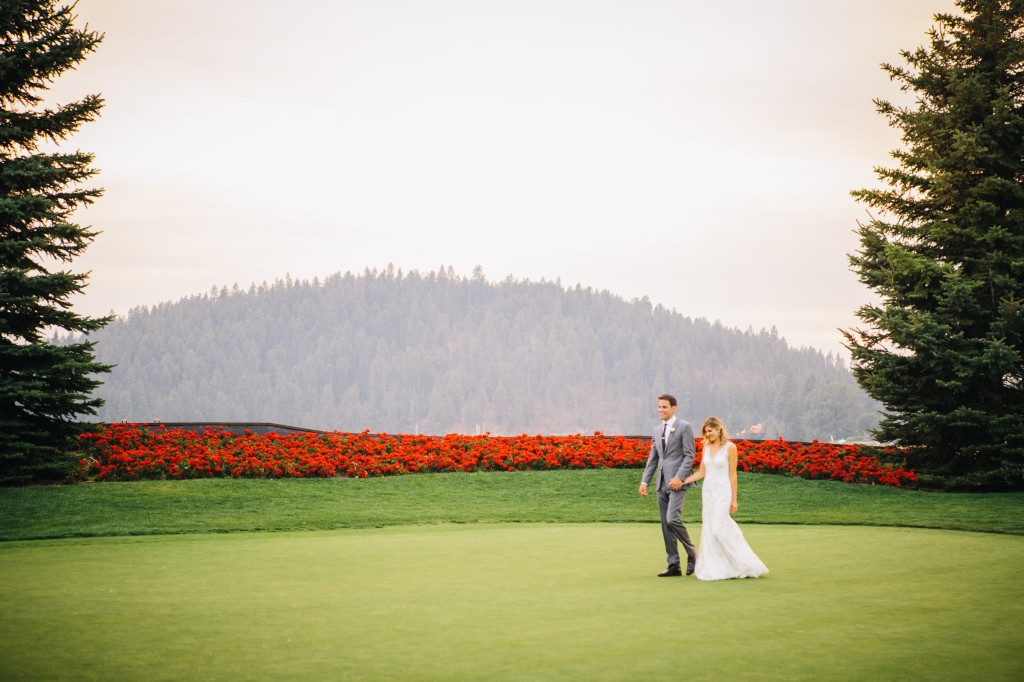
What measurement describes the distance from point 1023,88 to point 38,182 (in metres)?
22.2

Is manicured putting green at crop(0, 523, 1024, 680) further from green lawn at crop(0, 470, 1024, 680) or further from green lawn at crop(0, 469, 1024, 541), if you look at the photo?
green lawn at crop(0, 469, 1024, 541)

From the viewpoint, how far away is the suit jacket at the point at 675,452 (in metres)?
10.2

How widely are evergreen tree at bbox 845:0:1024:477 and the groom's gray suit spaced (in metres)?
11.2

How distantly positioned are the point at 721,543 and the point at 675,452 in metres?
1.17

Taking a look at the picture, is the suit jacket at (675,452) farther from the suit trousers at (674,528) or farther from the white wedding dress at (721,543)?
the white wedding dress at (721,543)

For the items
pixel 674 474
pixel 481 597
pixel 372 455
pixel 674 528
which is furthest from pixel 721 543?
pixel 372 455

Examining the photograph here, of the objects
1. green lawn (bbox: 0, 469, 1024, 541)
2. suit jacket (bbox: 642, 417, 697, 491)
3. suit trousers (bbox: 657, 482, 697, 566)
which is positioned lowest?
green lawn (bbox: 0, 469, 1024, 541)

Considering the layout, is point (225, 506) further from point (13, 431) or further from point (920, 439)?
point (920, 439)

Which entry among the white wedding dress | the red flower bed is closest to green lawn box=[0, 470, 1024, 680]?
the white wedding dress

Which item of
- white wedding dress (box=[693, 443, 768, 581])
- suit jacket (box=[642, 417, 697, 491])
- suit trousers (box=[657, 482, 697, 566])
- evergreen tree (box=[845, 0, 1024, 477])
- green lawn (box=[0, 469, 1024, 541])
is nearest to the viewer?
white wedding dress (box=[693, 443, 768, 581])

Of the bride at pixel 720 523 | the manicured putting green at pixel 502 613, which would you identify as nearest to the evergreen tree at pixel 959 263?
the manicured putting green at pixel 502 613

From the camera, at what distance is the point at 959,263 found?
827 inches

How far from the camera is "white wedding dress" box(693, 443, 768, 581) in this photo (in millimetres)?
9680

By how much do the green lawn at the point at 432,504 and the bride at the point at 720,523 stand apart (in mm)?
6372
